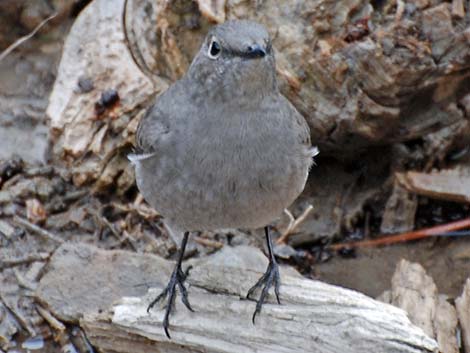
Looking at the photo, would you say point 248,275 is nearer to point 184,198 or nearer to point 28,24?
point 184,198

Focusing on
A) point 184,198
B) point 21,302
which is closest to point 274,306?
point 184,198

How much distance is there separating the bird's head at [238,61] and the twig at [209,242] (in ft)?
7.30

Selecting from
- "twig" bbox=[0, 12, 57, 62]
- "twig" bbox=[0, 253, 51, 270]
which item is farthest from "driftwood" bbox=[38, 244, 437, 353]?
"twig" bbox=[0, 12, 57, 62]

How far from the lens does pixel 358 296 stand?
5590 millimetres

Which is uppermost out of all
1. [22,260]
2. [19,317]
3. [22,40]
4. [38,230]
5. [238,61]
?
[238,61]

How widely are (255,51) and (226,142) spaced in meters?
0.59

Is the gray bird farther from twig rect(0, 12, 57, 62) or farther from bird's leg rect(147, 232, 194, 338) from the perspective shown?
twig rect(0, 12, 57, 62)

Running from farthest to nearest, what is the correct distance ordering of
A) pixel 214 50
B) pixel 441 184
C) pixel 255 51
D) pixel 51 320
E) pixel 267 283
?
pixel 441 184 < pixel 51 320 < pixel 267 283 < pixel 214 50 < pixel 255 51

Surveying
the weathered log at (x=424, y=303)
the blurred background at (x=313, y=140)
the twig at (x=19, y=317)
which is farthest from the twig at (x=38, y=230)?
the weathered log at (x=424, y=303)

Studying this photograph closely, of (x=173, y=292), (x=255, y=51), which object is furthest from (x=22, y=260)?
(x=255, y=51)

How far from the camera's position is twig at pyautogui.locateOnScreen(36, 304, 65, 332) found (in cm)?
672

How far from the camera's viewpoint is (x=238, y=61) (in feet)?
17.0

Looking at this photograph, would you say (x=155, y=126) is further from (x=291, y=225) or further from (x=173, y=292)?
(x=291, y=225)

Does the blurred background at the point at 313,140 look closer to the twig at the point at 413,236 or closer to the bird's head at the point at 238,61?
the twig at the point at 413,236
